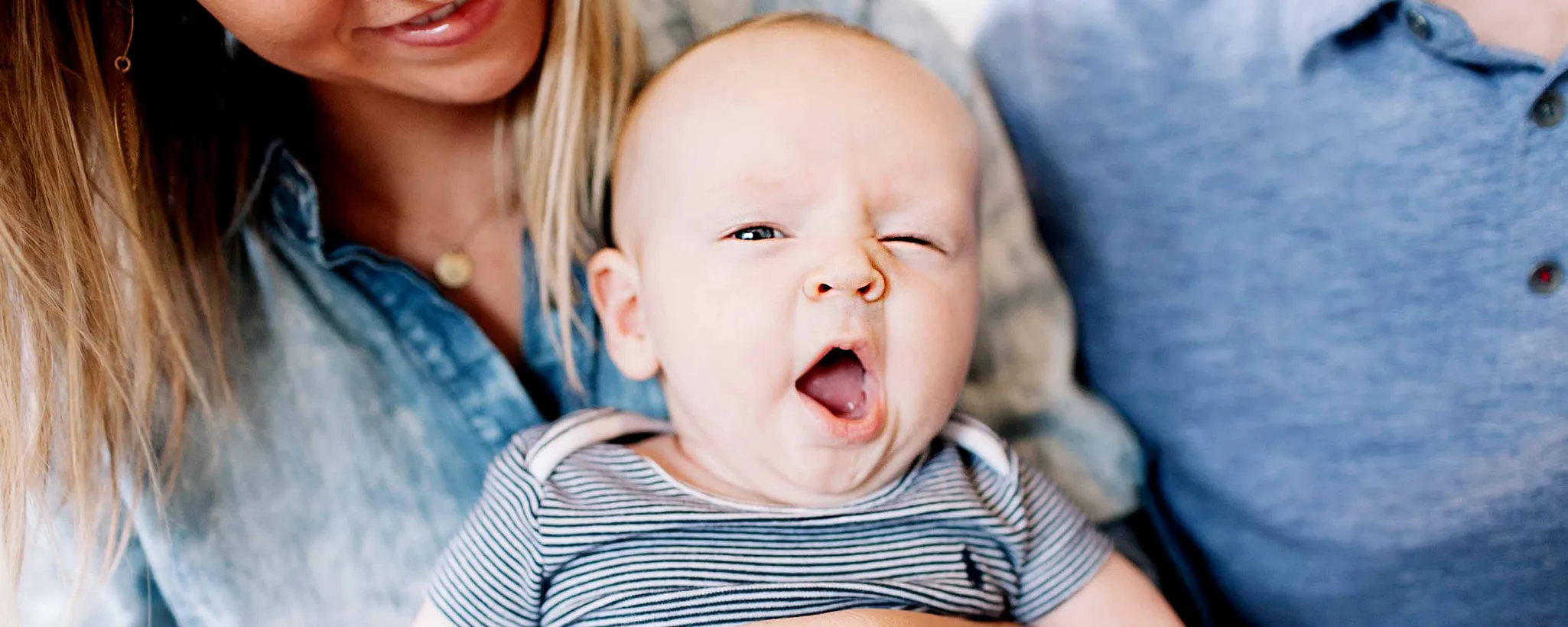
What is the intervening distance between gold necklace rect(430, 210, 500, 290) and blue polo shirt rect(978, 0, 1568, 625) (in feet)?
2.24

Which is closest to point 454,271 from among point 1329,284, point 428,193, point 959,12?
point 428,193

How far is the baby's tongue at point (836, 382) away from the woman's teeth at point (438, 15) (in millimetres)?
475

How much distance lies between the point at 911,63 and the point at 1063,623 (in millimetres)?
549

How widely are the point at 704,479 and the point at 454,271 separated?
40cm

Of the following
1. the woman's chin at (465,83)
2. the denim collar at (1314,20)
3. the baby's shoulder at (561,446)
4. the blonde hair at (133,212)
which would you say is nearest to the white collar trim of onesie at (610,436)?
the baby's shoulder at (561,446)

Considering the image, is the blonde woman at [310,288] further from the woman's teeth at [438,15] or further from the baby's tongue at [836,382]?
the baby's tongue at [836,382]

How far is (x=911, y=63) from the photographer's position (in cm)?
99

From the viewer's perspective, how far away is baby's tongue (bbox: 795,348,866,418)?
907mm

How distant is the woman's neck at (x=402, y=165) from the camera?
117cm

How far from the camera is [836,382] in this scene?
91 cm

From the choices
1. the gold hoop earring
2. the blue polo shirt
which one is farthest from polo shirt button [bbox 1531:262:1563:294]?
the gold hoop earring

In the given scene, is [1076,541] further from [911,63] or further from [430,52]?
[430,52]

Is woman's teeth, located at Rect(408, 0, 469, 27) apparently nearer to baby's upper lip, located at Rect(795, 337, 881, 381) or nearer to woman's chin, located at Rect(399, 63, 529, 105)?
woman's chin, located at Rect(399, 63, 529, 105)

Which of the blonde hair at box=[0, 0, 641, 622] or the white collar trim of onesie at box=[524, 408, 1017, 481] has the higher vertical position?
the blonde hair at box=[0, 0, 641, 622]
